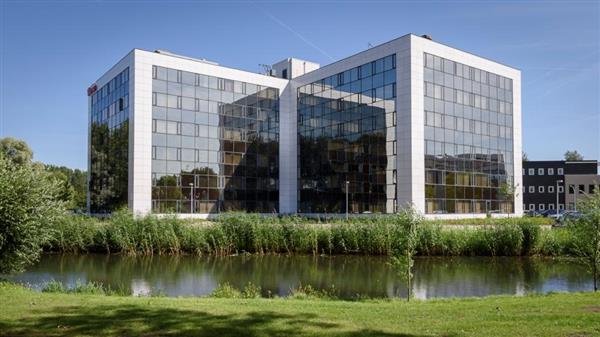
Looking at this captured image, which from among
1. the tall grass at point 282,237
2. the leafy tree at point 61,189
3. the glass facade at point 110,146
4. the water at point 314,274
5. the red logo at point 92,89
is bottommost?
the water at point 314,274

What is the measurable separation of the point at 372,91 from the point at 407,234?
33.9 metres

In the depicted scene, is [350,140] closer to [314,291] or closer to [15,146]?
[314,291]

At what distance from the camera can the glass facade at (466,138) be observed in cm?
4728

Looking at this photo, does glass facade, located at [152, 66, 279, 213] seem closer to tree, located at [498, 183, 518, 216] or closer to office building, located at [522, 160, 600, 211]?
tree, located at [498, 183, 518, 216]

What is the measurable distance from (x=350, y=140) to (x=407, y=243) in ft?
115

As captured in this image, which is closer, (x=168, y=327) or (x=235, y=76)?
(x=168, y=327)

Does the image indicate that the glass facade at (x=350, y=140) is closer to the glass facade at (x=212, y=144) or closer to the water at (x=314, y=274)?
the glass facade at (x=212, y=144)

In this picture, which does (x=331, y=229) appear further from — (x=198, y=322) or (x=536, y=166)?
(x=536, y=166)

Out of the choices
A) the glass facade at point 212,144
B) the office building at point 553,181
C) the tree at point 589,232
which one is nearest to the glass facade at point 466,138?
the glass facade at point 212,144

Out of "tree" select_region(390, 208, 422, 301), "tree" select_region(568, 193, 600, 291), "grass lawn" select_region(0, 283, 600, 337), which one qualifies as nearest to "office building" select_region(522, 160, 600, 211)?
"tree" select_region(568, 193, 600, 291)

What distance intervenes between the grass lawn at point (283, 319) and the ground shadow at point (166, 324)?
0.05 ft

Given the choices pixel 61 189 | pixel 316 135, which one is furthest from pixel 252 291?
pixel 316 135

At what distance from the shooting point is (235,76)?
186ft

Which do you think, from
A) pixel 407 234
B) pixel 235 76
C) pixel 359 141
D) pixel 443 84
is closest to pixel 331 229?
pixel 407 234
